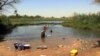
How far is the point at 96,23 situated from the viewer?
58312 millimetres

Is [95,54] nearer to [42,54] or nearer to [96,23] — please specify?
[42,54]

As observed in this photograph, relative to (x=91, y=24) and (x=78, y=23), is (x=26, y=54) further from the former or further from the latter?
(x=78, y=23)

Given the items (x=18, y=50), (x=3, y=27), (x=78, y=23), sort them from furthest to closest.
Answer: (x=78, y=23) → (x=3, y=27) → (x=18, y=50)

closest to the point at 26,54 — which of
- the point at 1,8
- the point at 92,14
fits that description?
the point at 1,8

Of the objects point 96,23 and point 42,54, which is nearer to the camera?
point 42,54

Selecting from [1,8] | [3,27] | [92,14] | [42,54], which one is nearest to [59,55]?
[42,54]

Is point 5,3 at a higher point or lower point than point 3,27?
higher

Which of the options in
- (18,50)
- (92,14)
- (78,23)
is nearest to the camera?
(18,50)

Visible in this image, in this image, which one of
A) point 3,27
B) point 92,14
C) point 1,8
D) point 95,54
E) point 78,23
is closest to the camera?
point 95,54

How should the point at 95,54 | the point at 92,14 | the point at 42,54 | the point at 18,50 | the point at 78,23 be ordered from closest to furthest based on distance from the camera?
the point at 95,54, the point at 42,54, the point at 18,50, the point at 92,14, the point at 78,23

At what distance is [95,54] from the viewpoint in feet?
69.9

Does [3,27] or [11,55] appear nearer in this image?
[11,55]

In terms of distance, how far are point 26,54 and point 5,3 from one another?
3126 centimetres

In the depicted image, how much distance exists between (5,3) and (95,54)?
3467 cm
